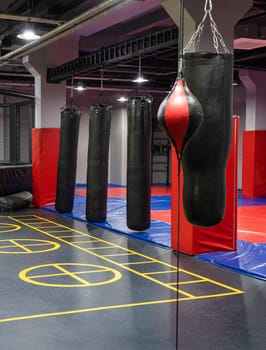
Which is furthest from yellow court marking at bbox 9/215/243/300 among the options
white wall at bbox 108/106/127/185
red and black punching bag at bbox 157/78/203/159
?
white wall at bbox 108/106/127/185

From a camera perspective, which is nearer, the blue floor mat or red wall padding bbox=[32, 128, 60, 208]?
the blue floor mat

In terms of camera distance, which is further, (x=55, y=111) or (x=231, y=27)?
(x=55, y=111)

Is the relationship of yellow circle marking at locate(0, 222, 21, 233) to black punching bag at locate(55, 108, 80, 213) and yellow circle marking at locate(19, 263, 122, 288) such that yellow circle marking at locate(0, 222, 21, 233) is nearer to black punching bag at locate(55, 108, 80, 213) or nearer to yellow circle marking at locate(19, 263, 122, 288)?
black punching bag at locate(55, 108, 80, 213)

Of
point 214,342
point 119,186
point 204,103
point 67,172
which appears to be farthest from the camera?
point 119,186

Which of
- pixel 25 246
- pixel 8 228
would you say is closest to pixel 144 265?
pixel 25 246

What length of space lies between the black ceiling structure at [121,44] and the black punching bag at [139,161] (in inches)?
41.3

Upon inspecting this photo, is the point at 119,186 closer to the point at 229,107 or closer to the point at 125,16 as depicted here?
the point at 125,16

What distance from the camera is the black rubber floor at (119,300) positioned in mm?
4074

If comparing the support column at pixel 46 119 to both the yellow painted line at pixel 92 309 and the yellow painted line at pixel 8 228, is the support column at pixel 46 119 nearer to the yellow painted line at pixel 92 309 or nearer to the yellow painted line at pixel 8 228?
the yellow painted line at pixel 8 228

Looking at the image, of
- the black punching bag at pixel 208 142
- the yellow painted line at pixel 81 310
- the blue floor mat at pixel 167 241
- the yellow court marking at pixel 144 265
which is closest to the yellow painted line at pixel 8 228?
the yellow court marking at pixel 144 265

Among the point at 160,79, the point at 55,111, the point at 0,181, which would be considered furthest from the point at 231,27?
the point at 160,79

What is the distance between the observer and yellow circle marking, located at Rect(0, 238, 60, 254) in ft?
24.1

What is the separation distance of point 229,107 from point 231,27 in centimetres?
358

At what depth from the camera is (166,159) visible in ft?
64.0
